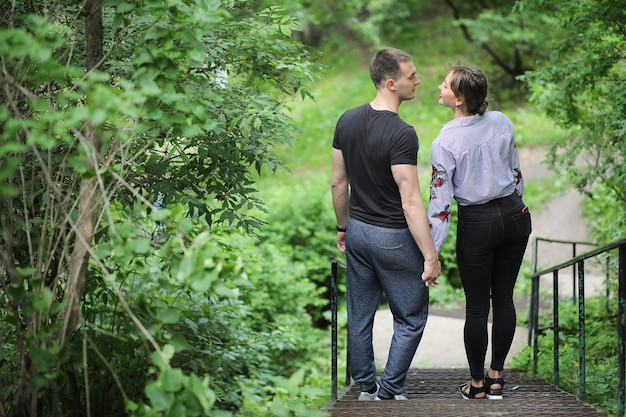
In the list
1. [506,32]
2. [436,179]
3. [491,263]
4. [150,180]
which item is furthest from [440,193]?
[506,32]

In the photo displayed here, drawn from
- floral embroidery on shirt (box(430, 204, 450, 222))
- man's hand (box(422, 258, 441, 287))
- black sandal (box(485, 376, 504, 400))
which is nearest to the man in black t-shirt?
man's hand (box(422, 258, 441, 287))

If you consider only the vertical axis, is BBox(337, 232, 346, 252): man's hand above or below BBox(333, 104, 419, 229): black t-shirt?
below

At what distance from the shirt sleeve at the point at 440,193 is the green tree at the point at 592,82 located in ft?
4.91

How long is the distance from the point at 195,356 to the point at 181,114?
207 centimetres

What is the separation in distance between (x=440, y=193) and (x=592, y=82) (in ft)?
8.46

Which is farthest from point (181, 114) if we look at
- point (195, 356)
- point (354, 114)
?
point (195, 356)

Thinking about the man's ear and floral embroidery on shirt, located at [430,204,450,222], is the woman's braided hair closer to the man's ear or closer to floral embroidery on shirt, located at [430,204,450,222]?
the man's ear

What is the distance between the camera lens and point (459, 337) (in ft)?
26.9

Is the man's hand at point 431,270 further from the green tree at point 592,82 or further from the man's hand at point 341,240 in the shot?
the green tree at point 592,82

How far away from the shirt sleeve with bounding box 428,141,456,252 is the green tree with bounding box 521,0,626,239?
1.50 meters

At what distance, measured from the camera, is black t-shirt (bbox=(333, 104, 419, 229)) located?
12.5 feet

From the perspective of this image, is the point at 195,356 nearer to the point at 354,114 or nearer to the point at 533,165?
the point at 354,114

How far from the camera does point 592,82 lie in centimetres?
596

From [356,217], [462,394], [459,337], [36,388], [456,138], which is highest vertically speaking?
[456,138]
